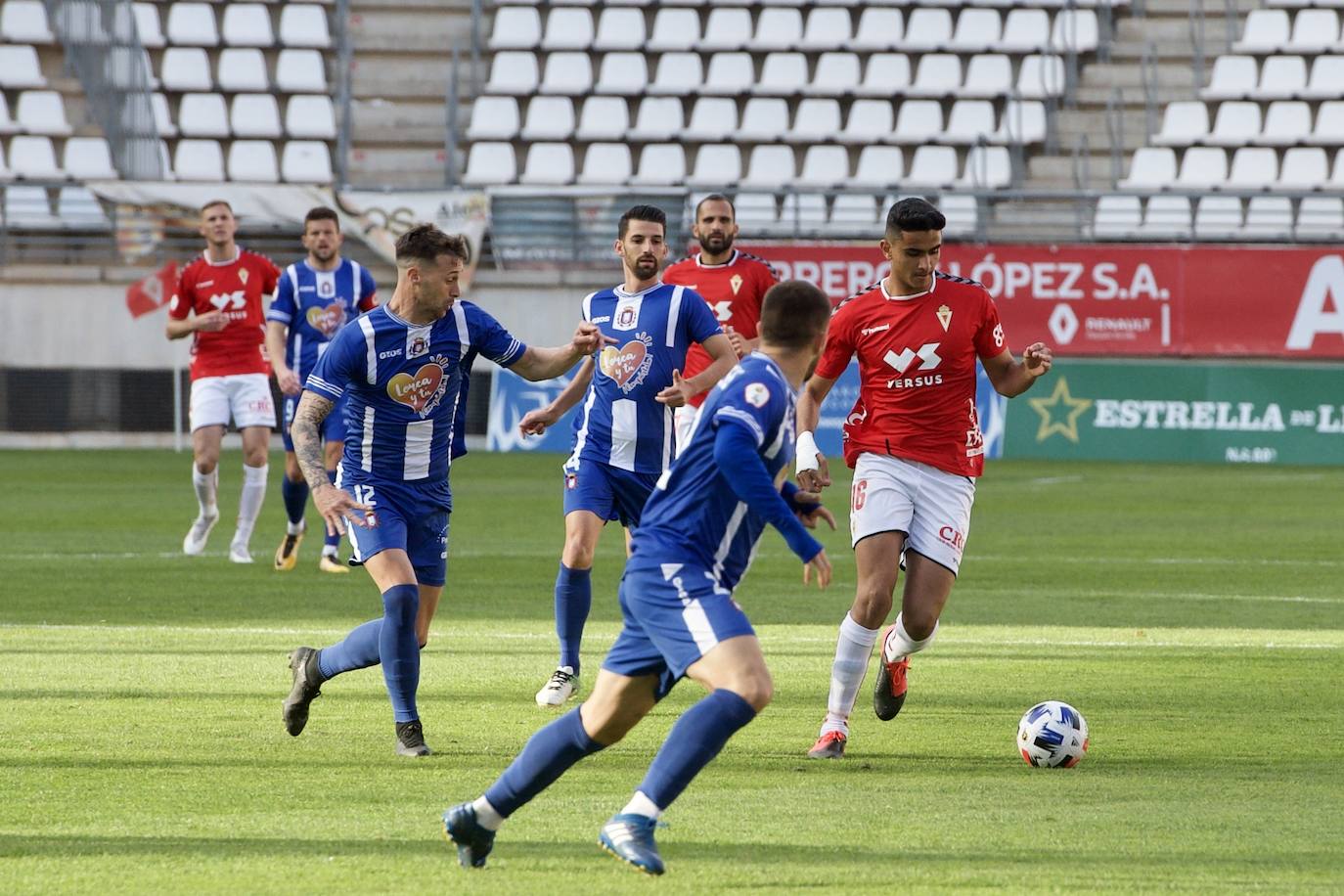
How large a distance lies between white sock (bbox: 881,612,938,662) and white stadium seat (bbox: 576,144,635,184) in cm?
2205

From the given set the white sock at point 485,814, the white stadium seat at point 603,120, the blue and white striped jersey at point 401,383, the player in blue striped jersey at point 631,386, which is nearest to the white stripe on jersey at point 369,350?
the blue and white striped jersey at point 401,383

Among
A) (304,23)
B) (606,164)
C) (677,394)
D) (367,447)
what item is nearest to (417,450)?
(367,447)

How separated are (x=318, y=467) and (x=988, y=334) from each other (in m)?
2.58

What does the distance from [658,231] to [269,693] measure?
258 cm

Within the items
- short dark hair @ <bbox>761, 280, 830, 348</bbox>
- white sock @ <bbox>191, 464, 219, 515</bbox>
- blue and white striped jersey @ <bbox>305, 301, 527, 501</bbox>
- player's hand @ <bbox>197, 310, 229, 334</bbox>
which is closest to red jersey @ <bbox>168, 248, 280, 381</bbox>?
player's hand @ <bbox>197, 310, 229, 334</bbox>

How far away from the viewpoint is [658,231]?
8750mm

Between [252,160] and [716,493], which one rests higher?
[252,160]

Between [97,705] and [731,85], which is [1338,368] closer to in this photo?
[731,85]

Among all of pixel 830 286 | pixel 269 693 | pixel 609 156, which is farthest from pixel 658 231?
pixel 609 156

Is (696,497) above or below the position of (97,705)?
above

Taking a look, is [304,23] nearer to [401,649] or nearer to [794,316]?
[401,649]

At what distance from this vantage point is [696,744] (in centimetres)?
494

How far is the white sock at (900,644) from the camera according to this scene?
738 centimetres

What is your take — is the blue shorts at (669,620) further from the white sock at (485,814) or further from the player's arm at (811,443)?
the player's arm at (811,443)
